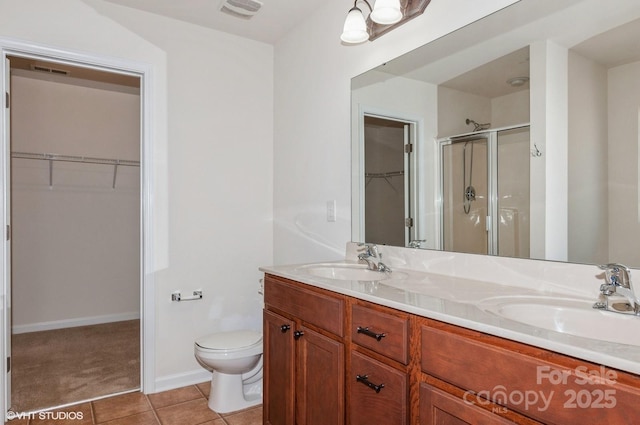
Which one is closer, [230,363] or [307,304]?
[307,304]

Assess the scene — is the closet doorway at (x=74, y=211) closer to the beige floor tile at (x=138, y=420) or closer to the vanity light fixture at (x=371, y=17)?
the beige floor tile at (x=138, y=420)

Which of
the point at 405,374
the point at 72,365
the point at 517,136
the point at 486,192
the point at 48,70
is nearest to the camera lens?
the point at 405,374

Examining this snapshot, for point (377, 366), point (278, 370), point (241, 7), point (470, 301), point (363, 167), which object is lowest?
point (278, 370)

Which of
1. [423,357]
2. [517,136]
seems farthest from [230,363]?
[517,136]

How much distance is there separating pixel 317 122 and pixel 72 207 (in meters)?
2.93

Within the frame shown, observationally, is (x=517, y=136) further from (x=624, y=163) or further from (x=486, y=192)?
(x=624, y=163)

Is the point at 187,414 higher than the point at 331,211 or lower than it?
lower

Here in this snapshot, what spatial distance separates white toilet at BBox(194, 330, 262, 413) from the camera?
7.40 ft

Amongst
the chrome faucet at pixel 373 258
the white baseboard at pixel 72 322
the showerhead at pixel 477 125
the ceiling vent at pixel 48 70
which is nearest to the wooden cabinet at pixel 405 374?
the chrome faucet at pixel 373 258

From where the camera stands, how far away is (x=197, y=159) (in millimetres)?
2773

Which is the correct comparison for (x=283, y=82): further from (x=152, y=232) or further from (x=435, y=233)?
(x=435, y=233)

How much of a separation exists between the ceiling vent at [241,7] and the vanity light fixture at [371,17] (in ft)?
2.71

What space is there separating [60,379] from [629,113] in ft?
11.4

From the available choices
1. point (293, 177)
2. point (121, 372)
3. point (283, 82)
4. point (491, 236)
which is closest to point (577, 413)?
point (491, 236)
